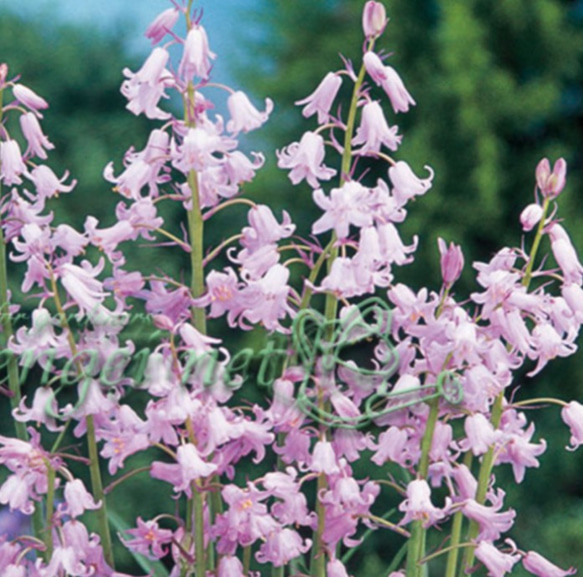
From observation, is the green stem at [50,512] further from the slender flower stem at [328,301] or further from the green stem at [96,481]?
the slender flower stem at [328,301]

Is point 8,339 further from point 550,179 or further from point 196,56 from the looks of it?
point 550,179

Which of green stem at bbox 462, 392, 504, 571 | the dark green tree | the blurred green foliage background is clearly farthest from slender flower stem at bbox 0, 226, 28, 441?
the dark green tree

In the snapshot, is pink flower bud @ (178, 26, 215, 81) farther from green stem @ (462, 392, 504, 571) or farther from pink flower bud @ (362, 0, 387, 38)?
green stem @ (462, 392, 504, 571)

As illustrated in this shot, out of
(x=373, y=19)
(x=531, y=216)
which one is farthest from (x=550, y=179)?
(x=373, y=19)

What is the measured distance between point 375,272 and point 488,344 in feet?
0.25

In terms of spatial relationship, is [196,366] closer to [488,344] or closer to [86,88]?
[488,344]

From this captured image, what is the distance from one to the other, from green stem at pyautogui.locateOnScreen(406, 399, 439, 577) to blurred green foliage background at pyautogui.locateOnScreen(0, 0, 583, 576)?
1.29 m

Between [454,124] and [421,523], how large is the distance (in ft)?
4.83

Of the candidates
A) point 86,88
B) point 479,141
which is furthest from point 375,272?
point 86,88

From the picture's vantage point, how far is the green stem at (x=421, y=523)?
0.64 metres

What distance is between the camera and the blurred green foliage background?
198cm

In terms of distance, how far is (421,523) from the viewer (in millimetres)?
662

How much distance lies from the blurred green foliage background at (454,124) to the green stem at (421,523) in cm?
129

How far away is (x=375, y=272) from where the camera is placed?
2.08ft
